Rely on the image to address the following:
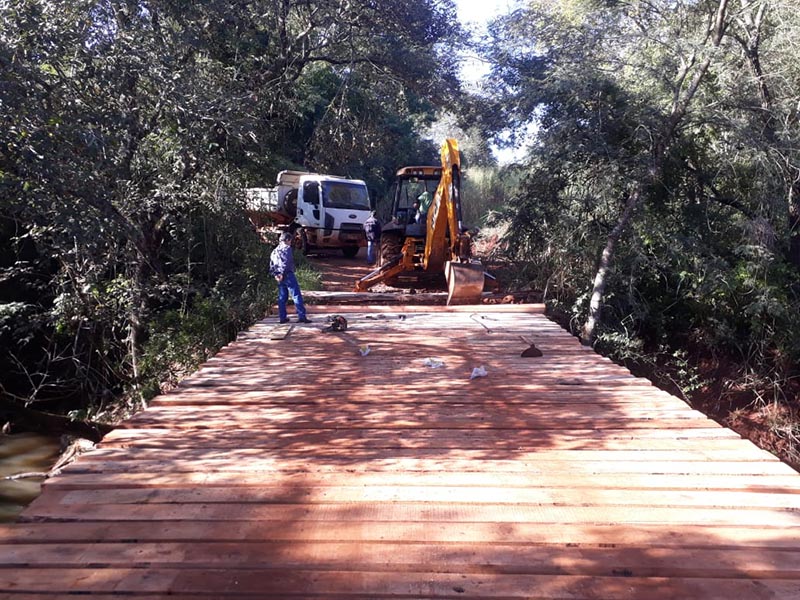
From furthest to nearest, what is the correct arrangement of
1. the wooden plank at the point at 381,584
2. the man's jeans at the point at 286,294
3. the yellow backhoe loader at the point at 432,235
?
the yellow backhoe loader at the point at 432,235 → the man's jeans at the point at 286,294 → the wooden plank at the point at 381,584

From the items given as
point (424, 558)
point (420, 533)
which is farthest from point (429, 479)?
point (424, 558)

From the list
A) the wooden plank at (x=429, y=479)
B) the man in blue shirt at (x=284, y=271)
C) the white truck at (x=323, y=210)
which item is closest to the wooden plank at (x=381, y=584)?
the wooden plank at (x=429, y=479)

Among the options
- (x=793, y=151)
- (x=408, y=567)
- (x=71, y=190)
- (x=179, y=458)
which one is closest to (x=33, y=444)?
(x=71, y=190)

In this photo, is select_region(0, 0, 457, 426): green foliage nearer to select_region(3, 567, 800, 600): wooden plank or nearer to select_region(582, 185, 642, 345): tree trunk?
select_region(3, 567, 800, 600): wooden plank

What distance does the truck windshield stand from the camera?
62.2 feet

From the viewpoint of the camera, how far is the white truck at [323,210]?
1891cm

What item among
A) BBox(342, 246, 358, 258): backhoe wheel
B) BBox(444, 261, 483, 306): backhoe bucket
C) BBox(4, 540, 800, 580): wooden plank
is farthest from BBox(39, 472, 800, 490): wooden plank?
BBox(342, 246, 358, 258): backhoe wheel

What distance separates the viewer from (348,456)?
4.22 m

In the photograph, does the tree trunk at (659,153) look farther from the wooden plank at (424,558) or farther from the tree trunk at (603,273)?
the wooden plank at (424,558)

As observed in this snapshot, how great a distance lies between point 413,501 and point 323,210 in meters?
15.9

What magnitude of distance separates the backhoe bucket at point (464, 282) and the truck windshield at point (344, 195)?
9022mm

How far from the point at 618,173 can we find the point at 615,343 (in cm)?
295

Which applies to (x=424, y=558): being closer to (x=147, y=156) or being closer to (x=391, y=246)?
(x=147, y=156)

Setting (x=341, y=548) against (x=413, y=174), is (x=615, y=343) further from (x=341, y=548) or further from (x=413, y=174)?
(x=341, y=548)
